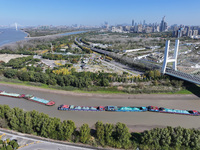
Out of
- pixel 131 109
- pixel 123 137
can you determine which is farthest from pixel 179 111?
pixel 123 137

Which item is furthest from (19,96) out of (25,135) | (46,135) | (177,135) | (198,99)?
(198,99)

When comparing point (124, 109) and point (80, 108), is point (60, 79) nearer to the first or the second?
point (80, 108)

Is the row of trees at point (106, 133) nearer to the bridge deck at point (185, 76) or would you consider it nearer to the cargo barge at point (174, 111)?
the cargo barge at point (174, 111)

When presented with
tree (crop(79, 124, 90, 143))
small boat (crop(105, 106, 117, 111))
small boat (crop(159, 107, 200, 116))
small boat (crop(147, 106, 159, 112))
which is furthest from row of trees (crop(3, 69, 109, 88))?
tree (crop(79, 124, 90, 143))

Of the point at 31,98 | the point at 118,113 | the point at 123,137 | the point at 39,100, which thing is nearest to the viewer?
the point at 123,137

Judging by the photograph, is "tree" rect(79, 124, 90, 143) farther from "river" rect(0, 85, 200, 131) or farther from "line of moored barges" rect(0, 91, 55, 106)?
"line of moored barges" rect(0, 91, 55, 106)

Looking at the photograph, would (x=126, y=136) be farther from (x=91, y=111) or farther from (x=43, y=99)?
(x=43, y=99)

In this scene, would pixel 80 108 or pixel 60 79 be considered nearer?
pixel 80 108
